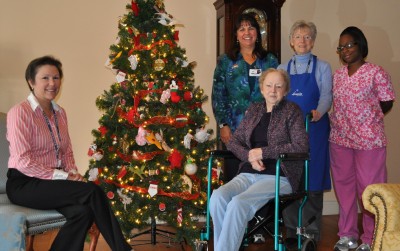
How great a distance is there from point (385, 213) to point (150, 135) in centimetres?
169

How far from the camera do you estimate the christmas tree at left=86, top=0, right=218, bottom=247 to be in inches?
144

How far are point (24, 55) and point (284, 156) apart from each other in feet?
8.30

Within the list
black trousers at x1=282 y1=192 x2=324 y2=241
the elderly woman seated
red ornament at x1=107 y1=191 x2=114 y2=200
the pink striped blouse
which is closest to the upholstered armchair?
the elderly woman seated

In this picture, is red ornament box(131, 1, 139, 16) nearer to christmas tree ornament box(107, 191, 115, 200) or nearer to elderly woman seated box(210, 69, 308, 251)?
elderly woman seated box(210, 69, 308, 251)

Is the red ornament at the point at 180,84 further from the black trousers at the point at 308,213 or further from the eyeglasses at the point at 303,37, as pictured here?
the black trousers at the point at 308,213

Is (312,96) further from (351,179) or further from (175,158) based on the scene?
(175,158)

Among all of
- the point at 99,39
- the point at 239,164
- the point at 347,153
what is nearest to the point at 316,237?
the point at 347,153

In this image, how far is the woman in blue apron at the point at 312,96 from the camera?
368cm

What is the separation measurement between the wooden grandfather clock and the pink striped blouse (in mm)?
1719

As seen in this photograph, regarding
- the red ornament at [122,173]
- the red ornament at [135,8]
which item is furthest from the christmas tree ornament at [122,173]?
the red ornament at [135,8]

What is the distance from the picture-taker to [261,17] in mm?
4395

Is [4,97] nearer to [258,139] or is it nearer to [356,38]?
[258,139]

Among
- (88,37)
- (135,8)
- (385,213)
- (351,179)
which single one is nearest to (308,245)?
(385,213)

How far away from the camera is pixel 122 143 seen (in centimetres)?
373
